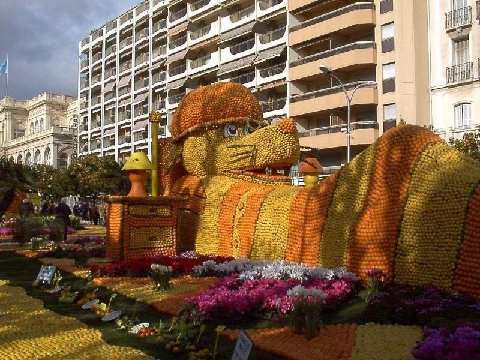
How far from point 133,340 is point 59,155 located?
80.0 m

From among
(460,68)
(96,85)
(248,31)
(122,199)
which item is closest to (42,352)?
(122,199)

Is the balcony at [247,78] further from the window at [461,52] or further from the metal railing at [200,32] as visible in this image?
the window at [461,52]

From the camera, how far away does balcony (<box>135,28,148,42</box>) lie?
68312 millimetres

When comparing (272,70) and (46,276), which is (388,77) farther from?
(46,276)

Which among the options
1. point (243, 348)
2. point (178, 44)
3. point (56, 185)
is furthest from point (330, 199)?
point (178, 44)

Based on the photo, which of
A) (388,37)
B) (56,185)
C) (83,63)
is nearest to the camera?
(388,37)

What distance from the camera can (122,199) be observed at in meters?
12.2

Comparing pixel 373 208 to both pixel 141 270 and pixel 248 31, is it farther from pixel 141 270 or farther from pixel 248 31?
pixel 248 31

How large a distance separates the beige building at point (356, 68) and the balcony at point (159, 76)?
2153 centimetres

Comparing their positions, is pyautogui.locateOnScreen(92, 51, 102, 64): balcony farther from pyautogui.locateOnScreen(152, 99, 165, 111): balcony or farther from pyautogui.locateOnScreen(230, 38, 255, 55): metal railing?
pyautogui.locateOnScreen(230, 38, 255, 55): metal railing

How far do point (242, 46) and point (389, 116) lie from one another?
57.5 feet

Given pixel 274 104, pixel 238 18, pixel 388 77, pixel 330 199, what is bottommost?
pixel 330 199

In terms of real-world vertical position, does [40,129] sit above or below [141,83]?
below

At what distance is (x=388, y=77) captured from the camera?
3788 centimetres
